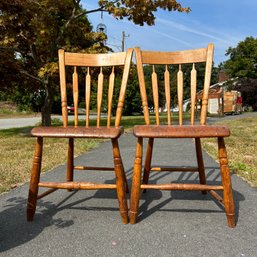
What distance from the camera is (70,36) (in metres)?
13.1

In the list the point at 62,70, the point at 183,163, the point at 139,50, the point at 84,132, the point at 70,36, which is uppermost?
the point at 70,36

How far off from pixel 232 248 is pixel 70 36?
12.5 metres

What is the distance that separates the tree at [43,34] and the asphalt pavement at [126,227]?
22.8 ft

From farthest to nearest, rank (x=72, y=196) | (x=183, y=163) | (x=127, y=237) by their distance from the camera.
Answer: (x=183, y=163) → (x=72, y=196) → (x=127, y=237)

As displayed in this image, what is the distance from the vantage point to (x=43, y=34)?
10.6 meters

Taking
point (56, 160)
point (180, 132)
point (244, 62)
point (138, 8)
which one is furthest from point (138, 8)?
point (244, 62)

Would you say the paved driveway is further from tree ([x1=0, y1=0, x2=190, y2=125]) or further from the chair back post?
tree ([x1=0, y1=0, x2=190, y2=125])

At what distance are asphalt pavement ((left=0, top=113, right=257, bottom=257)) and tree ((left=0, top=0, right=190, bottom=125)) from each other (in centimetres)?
695

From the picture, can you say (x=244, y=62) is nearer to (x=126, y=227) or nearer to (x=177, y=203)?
(x=177, y=203)

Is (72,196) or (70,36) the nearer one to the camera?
(72,196)

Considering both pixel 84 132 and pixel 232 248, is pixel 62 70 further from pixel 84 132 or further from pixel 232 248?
pixel 232 248

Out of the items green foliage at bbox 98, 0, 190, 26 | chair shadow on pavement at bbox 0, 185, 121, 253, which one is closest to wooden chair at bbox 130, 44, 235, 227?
chair shadow on pavement at bbox 0, 185, 121, 253

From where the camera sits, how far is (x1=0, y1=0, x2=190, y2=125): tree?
30.6 feet

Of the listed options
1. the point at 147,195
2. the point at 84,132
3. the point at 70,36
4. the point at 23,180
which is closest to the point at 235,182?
the point at 147,195
